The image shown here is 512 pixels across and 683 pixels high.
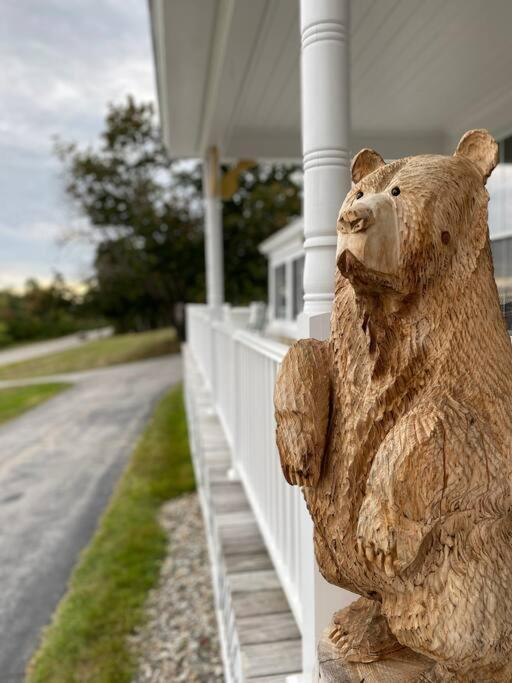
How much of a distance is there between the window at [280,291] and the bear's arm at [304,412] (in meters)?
7.87

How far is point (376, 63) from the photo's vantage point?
297 cm

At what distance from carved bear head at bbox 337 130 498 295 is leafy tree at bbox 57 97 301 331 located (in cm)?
1745

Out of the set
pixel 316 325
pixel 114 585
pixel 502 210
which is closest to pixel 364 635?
pixel 316 325

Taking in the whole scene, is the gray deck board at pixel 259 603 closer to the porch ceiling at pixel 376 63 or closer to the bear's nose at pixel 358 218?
the bear's nose at pixel 358 218

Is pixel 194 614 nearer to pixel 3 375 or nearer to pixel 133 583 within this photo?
pixel 133 583

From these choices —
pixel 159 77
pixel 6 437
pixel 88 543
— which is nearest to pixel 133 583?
pixel 88 543

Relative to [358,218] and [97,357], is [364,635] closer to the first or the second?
[358,218]

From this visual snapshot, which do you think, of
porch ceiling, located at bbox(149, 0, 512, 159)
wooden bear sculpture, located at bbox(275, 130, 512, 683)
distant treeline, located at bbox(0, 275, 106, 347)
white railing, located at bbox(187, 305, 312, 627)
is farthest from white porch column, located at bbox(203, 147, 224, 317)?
distant treeline, located at bbox(0, 275, 106, 347)

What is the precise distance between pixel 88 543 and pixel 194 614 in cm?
196

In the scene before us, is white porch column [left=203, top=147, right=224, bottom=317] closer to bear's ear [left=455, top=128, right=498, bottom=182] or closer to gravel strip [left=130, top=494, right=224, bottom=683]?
gravel strip [left=130, top=494, right=224, bottom=683]

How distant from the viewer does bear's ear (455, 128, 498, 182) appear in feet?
3.00

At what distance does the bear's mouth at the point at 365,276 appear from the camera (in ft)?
2.76

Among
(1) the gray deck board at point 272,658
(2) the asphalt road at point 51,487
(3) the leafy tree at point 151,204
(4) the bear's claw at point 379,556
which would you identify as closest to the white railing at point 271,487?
(1) the gray deck board at point 272,658

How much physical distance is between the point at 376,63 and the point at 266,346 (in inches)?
75.4
